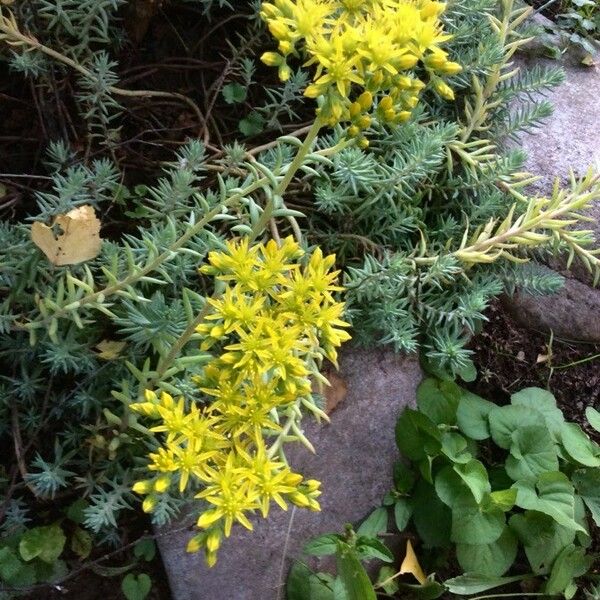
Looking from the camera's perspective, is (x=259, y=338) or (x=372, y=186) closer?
(x=259, y=338)

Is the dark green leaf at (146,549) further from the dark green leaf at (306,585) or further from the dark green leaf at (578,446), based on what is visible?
the dark green leaf at (578,446)

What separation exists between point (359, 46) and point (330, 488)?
46.9 inches

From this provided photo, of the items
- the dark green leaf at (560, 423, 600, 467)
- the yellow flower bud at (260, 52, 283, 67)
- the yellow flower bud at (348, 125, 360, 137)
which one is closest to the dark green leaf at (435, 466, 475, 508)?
the dark green leaf at (560, 423, 600, 467)

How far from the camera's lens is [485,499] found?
1.83 m

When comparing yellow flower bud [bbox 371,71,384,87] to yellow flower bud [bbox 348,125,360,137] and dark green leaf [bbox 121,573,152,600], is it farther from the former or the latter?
dark green leaf [bbox 121,573,152,600]

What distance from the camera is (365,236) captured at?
71.5 inches

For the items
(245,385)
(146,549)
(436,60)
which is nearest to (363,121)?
(436,60)

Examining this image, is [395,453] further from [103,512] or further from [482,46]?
[482,46]

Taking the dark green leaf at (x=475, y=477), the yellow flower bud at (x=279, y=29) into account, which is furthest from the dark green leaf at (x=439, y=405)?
the yellow flower bud at (x=279, y=29)

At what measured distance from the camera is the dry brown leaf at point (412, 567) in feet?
6.13

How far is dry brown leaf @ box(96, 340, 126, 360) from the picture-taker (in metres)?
1.53

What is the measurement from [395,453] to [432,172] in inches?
29.0

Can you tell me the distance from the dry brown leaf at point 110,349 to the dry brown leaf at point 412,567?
903 mm

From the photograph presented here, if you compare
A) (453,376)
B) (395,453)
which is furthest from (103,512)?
(453,376)
